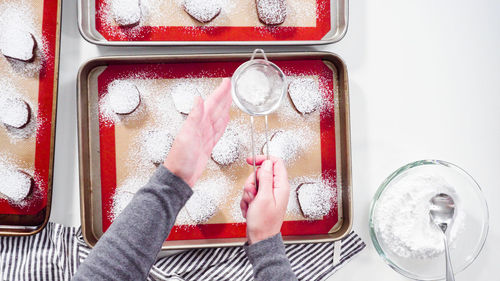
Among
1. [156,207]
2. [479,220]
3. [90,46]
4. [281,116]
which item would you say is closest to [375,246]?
[479,220]

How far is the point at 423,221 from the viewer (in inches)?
36.8

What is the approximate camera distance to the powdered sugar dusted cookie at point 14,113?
904 mm

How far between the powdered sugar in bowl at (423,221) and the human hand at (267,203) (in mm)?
289

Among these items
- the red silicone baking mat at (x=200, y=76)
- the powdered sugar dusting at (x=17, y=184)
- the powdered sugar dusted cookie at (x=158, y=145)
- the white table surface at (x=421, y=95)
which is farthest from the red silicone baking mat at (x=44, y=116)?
the white table surface at (x=421, y=95)

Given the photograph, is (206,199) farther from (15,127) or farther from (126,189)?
(15,127)

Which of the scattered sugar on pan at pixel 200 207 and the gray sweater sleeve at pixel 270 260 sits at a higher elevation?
the scattered sugar on pan at pixel 200 207

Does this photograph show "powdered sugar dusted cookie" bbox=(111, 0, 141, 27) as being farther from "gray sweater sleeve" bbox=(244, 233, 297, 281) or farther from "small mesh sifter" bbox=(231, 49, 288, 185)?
"gray sweater sleeve" bbox=(244, 233, 297, 281)

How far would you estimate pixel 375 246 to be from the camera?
955 mm

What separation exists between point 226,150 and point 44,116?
Result: 0.42 meters

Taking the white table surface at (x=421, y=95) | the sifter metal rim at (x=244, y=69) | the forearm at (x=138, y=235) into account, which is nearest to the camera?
the forearm at (x=138, y=235)

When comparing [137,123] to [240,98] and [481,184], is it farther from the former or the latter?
[481,184]

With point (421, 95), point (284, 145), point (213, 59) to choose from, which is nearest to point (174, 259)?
point (284, 145)

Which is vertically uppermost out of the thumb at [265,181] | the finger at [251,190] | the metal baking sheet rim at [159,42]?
the metal baking sheet rim at [159,42]

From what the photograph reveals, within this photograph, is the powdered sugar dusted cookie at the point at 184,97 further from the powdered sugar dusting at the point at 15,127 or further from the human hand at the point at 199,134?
the powdered sugar dusting at the point at 15,127
